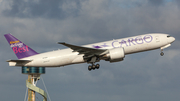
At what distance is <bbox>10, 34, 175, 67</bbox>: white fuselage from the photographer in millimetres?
46594

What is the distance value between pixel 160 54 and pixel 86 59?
12.3m

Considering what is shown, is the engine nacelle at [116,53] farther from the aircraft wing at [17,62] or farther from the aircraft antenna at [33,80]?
the aircraft antenna at [33,80]

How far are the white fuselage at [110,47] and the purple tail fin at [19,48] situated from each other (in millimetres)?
1678

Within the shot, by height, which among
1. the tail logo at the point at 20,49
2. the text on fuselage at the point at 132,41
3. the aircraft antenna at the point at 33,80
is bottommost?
the aircraft antenna at the point at 33,80

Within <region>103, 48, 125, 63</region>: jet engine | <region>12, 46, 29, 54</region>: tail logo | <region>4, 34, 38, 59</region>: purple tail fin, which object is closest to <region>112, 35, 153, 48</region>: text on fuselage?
<region>103, 48, 125, 63</region>: jet engine

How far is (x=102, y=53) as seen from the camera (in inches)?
1843

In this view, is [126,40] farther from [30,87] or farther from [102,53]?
[30,87]

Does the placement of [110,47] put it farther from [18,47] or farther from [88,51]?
[18,47]

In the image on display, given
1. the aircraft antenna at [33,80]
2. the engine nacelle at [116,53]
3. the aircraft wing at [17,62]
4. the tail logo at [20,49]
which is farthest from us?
the aircraft antenna at [33,80]

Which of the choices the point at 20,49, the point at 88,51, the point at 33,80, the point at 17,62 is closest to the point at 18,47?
the point at 20,49

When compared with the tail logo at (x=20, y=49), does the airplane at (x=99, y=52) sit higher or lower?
lower

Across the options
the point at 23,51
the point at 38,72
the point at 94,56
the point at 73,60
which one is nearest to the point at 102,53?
the point at 94,56

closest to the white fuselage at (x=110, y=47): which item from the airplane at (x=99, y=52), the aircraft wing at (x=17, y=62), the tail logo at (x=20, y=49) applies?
the airplane at (x=99, y=52)

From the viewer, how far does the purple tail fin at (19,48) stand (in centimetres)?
5028
